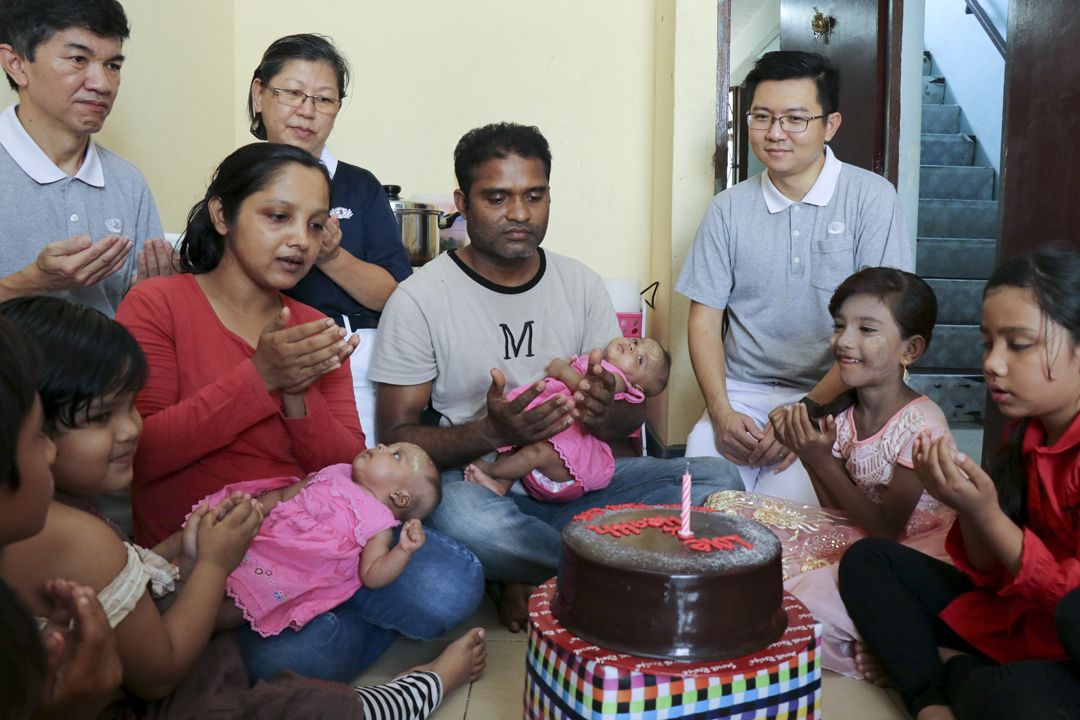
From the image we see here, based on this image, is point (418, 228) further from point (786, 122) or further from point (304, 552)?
point (304, 552)

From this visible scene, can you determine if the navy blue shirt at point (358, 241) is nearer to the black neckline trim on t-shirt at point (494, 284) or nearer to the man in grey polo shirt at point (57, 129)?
the black neckline trim on t-shirt at point (494, 284)

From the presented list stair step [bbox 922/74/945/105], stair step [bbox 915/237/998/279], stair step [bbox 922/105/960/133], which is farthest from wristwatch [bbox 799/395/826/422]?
stair step [bbox 922/74/945/105]

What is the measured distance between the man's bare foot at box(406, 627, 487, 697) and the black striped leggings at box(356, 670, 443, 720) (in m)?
0.03

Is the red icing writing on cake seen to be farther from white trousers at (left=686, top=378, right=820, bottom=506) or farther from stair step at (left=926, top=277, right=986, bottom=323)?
stair step at (left=926, top=277, right=986, bottom=323)

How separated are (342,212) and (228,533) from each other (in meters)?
1.28

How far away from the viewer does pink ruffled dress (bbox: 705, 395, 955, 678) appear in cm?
207

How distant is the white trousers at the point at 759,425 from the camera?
2604mm

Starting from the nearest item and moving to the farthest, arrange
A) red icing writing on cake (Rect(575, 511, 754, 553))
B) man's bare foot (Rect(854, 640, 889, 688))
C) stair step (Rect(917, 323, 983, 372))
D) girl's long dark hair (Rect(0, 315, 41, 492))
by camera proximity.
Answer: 1. girl's long dark hair (Rect(0, 315, 41, 492))
2. red icing writing on cake (Rect(575, 511, 754, 553))
3. man's bare foot (Rect(854, 640, 889, 688))
4. stair step (Rect(917, 323, 983, 372))

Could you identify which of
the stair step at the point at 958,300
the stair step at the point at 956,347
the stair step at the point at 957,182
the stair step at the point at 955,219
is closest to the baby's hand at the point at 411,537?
the stair step at the point at 956,347

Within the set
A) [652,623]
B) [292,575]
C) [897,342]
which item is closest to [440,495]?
[292,575]

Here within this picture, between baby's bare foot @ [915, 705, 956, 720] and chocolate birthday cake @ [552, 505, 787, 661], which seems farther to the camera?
baby's bare foot @ [915, 705, 956, 720]

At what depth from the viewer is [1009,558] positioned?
1.62m

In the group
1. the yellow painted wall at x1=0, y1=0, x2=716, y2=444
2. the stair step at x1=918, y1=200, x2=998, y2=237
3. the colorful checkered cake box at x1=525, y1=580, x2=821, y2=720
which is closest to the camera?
the colorful checkered cake box at x1=525, y1=580, x2=821, y2=720

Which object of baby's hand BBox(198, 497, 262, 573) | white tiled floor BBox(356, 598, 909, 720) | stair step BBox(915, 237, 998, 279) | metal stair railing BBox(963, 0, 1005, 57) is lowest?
white tiled floor BBox(356, 598, 909, 720)
